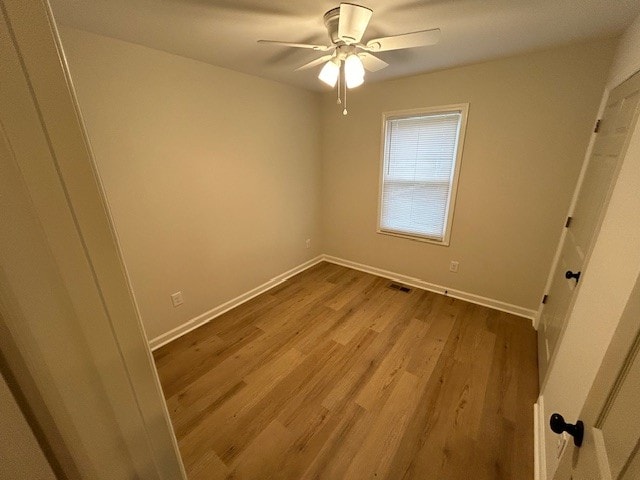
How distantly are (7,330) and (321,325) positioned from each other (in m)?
2.27

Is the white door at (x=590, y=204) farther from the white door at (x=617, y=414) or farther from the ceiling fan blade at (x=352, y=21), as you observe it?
the ceiling fan blade at (x=352, y=21)

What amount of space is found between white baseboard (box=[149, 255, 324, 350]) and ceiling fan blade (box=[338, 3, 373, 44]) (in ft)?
8.19

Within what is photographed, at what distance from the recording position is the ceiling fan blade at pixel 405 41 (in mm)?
1303

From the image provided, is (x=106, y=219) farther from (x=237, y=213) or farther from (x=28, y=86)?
(x=237, y=213)

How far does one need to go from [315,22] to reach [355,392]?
2.40m

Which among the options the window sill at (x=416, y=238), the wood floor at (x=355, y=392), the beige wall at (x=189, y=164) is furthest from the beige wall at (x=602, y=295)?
the beige wall at (x=189, y=164)

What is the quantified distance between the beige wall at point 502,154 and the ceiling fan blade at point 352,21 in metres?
1.53

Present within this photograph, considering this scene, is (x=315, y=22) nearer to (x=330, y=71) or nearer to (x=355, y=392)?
(x=330, y=71)

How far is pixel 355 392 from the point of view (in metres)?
1.74

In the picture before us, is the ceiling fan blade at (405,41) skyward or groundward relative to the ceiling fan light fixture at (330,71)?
skyward

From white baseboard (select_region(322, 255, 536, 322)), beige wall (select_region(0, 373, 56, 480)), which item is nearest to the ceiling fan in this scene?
beige wall (select_region(0, 373, 56, 480))

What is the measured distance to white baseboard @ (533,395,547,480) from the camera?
4.16ft

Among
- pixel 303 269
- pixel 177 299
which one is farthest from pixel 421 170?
pixel 177 299

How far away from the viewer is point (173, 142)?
2023 millimetres
